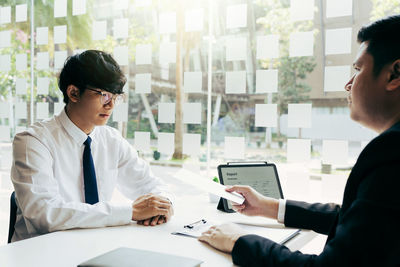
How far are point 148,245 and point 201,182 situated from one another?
15.4 inches

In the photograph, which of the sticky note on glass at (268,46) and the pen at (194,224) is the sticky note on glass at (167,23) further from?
the pen at (194,224)

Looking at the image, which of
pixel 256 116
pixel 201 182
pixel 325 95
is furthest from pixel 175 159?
pixel 201 182

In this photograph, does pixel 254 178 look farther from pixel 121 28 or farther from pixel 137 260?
pixel 121 28

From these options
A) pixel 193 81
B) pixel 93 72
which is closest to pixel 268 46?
pixel 193 81

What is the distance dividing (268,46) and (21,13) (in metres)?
2.74

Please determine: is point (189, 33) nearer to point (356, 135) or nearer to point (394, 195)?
point (356, 135)

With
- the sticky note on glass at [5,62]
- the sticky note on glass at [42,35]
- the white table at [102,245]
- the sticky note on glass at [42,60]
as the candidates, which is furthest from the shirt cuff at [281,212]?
the sticky note on glass at [5,62]

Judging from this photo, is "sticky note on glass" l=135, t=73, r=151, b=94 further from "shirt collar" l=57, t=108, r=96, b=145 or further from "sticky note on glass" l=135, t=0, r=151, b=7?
"shirt collar" l=57, t=108, r=96, b=145

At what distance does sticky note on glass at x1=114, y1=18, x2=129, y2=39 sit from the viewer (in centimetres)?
335

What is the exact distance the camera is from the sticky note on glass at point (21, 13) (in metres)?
3.88

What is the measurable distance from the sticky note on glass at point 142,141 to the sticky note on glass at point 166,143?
0.41 ft

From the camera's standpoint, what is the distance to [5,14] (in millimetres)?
3984

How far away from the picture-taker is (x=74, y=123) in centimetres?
192

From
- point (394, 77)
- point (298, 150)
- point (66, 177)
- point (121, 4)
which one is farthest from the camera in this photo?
point (121, 4)
